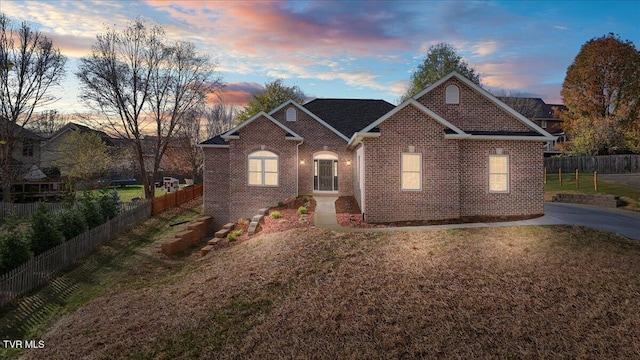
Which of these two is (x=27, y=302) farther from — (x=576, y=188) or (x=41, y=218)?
(x=576, y=188)

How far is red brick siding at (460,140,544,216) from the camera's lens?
642 inches

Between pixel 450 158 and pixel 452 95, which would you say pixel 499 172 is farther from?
pixel 452 95

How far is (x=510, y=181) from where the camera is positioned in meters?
16.4

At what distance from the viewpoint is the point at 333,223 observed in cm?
1569

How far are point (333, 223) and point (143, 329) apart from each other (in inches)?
348

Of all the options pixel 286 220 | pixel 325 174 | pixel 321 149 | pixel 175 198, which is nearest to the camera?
pixel 286 220

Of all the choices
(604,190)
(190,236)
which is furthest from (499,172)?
(604,190)

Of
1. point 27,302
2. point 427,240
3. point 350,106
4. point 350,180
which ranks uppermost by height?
point 350,106

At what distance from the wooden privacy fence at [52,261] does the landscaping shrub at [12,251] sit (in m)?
0.36

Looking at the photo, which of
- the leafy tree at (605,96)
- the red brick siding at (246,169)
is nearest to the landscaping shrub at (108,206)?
the red brick siding at (246,169)

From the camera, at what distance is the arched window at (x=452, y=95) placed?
17422mm

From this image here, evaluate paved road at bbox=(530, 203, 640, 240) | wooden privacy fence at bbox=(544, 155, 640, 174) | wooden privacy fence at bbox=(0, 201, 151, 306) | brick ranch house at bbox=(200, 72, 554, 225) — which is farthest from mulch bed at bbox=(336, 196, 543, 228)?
wooden privacy fence at bbox=(544, 155, 640, 174)

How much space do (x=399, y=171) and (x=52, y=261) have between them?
1412cm

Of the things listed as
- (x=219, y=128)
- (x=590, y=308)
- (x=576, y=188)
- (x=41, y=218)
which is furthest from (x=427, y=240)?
(x=219, y=128)
